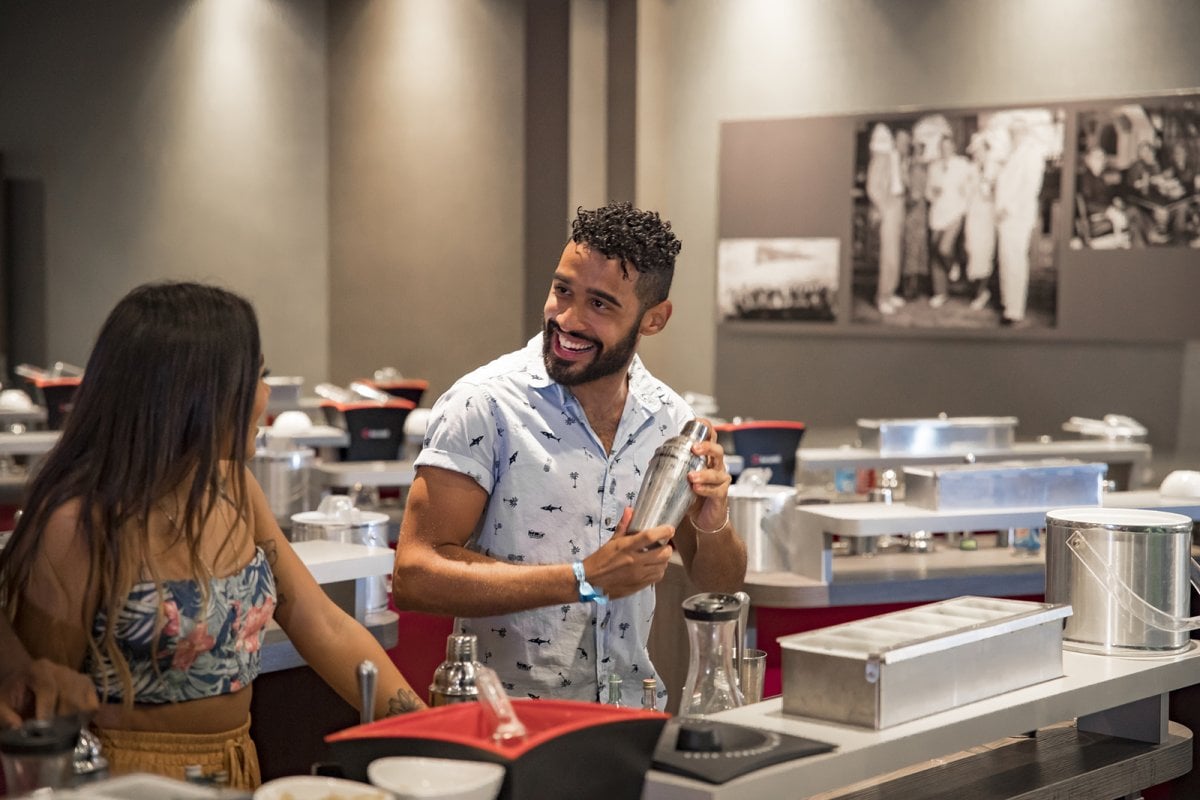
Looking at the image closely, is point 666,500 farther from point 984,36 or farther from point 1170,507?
point 984,36

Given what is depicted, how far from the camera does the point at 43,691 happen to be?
1653 millimetres

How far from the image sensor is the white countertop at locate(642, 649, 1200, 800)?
1.58 m

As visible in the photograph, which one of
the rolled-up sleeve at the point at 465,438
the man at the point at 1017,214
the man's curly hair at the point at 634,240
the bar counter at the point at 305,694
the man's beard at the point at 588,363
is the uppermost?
the man at the point at 1017,214

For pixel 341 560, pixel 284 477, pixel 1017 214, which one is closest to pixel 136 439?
pixel 341 560

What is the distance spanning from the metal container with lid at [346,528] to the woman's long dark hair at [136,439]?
4.92ft

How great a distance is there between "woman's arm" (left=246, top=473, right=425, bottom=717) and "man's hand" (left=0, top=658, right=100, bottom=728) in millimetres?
345

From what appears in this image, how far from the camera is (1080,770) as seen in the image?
2.13 m

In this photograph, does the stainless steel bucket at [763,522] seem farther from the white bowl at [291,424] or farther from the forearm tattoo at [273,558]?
the white bowl at [291,424]

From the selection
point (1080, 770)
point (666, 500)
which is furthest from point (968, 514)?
point (666, 500)

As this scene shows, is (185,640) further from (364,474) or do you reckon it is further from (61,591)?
(364,474)

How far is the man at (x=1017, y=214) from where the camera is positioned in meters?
7.12

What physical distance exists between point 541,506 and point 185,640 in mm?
682

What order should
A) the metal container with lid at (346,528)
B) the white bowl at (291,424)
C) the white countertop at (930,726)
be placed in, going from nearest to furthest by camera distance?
the white countertop at (930,726)
the metal container with lid at (346,528)
the white bowl at (291,424)

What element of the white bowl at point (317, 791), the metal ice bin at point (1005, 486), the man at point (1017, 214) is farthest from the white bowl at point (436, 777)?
the man at point (1017, 214)
